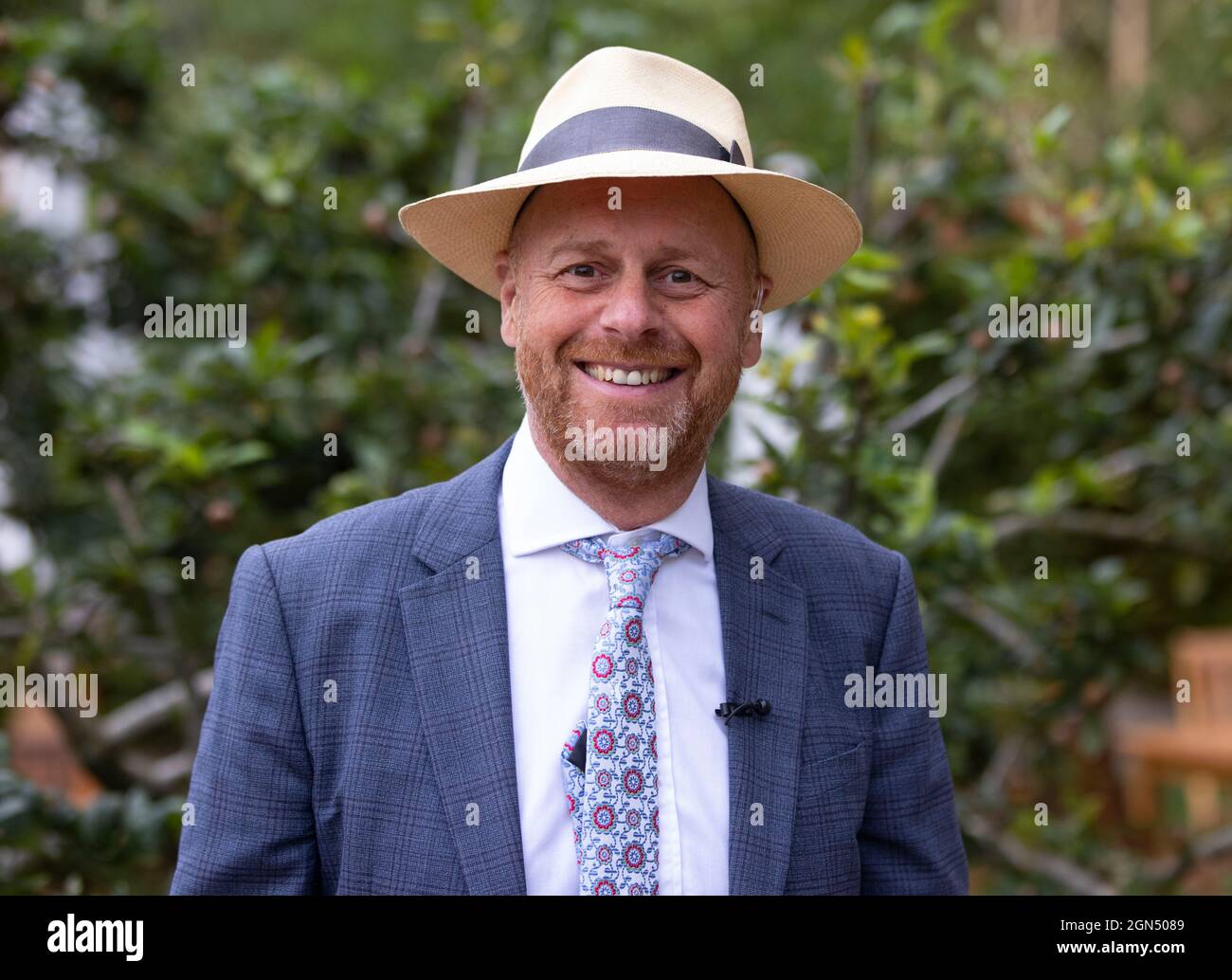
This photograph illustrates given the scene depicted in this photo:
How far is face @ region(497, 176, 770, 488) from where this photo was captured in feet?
6.24

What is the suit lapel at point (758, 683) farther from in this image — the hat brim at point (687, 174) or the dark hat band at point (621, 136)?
the dark hat band at point (621, 136)

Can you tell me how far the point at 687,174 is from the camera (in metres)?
1.86

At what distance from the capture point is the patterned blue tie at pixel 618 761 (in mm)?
1784

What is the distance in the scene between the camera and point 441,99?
4.36 m

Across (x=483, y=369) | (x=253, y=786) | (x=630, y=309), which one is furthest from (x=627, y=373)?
(x=483, y=369)

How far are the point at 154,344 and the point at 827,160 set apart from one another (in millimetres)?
2486

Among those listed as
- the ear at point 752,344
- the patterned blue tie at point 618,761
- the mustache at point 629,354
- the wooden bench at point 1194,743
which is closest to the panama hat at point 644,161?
the ear at point 752,344

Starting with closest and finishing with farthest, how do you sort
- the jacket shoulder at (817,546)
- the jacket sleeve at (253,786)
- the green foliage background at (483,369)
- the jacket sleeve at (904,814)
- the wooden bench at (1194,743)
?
the jacket sleeve at (253,786), the jacket sleeve at (904,814), the jacket shoulder at (817,546), the green foliage background at (483,369), the wooden bench at (1194,743)

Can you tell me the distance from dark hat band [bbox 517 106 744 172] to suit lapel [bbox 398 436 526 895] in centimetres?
56

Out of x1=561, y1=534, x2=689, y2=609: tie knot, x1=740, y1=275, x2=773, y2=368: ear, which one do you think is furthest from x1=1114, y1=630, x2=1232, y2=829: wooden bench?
x1=561, y1=534, x2=689, y2=609: tie knot

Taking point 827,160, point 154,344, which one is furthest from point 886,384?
point 154,344

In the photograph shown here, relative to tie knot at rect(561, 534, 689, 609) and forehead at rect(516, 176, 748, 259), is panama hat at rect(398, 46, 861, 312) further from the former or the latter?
tie knot at rect(561, 534, 689, 609)

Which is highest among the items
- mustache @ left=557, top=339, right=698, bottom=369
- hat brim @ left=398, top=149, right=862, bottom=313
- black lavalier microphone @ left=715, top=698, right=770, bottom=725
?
hat brim @ left=398, top=149, right=862, bottom=313

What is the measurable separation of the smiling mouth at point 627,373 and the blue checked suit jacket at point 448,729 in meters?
0.26
